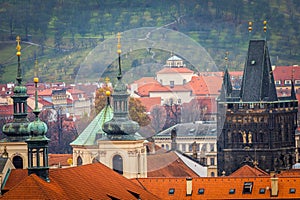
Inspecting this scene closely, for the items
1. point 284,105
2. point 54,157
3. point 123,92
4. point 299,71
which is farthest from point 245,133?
point 299,71

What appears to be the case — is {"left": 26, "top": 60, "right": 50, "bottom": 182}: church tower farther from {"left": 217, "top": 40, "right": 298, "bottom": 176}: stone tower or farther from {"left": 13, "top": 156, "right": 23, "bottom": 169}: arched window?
{"left": 217, "top": 40, "right": 298, "bottom": 176}: stone tower

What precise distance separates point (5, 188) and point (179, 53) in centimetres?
7338

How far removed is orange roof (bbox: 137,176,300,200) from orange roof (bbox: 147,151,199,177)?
24.5 feet

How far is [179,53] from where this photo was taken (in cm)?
15062

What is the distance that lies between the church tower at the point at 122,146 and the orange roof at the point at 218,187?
221cm

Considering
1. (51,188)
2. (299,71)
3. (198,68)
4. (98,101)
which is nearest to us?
(51,188)

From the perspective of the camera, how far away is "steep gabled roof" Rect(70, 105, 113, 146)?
101625mm

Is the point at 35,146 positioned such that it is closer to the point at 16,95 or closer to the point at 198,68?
the point at 16,95

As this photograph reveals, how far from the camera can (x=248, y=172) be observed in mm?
109250

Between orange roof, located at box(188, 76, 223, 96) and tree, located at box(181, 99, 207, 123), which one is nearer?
tree, located at box(181, 99, 207, 123)

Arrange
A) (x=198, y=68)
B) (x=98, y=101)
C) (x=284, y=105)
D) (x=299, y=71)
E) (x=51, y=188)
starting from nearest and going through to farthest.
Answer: (x=51, y=188) → (x=284, y=105) → (x=98, y=101) → (x=198, y=68) → (x=299, y=71)

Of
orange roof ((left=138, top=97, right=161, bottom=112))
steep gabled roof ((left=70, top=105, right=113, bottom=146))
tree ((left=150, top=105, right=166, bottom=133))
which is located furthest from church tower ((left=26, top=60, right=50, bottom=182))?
orange roof ((left=138, top=97, right=161, bottom=112))

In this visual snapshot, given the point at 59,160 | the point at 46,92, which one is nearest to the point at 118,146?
the point at 59,160

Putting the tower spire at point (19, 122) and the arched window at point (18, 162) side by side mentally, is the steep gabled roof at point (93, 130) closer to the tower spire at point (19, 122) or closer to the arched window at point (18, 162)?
the tower spire at point (19, 122)
